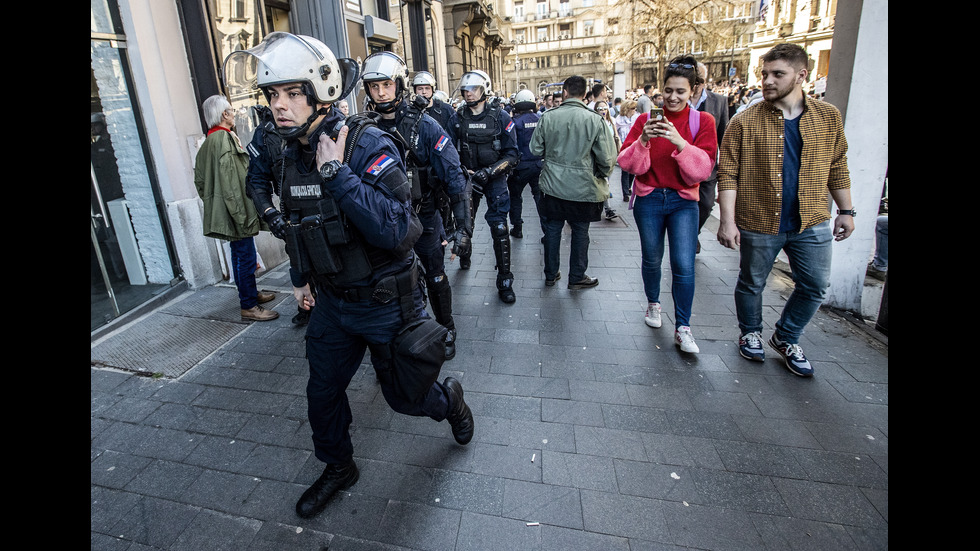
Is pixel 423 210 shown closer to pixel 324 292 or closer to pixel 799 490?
pixel 324 292

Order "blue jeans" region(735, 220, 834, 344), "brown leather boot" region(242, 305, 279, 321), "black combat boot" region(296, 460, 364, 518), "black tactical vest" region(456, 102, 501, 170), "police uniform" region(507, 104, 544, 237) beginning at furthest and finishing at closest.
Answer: "police uniform" region(507, 104, 544, 237)
"black tactical vest" region(456, 102, 501, 170)
"brown leather boot" region(242, 305, 279, 321)
"blue jeans" region(735, 220, 834, 344)
"black combat boot" region(296, 460, 364, 518)

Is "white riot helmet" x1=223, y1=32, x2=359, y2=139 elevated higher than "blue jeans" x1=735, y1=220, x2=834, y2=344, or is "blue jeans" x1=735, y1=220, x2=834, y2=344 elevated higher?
"white riot helmet" x1=223, y1=32, x2=359, y2=139

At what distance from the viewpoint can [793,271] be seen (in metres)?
3.48

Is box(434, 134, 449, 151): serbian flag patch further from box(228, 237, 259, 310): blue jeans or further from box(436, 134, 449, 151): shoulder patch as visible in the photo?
box(228, 237, 259, 310): blue jeans

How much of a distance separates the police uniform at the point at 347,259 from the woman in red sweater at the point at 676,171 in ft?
6.67

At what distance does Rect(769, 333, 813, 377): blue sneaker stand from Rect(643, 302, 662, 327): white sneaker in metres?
0.92

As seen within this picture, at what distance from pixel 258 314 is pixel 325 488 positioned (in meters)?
2.74

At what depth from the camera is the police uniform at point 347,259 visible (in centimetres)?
213

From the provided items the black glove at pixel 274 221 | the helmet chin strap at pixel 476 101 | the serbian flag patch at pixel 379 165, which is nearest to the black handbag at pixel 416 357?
the serbian flag patch at pixel 379 165

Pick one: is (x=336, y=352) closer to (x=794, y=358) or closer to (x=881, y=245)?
(x=794, y=358)

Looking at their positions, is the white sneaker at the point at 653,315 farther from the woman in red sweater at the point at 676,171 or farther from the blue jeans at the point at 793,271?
→ the blue jeans at the point at 793,271

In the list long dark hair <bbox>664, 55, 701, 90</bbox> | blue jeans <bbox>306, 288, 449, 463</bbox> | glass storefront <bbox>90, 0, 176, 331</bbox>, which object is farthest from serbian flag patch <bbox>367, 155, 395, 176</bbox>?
glass storefront <bbox>90, 0, 176, 331</bbox>

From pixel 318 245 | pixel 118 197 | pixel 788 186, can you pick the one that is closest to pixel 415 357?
pixel 318 245

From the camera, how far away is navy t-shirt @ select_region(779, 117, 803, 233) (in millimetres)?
3180
